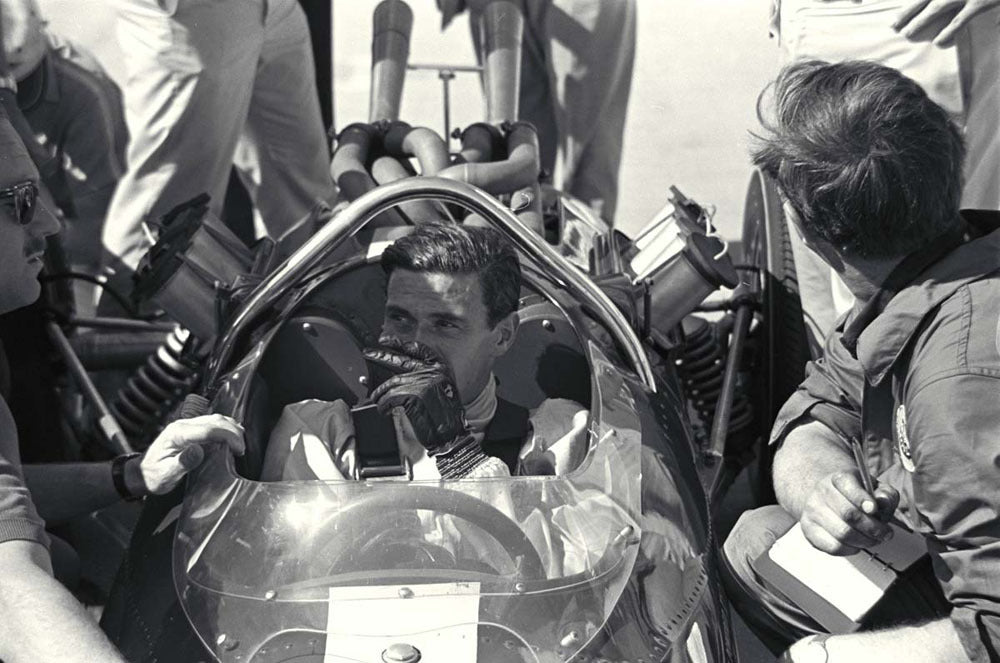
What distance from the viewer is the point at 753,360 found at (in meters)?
4.19

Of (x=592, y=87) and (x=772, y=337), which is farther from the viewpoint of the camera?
(x=592, y=87)

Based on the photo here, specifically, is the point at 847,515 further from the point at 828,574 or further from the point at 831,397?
the point at 831,397

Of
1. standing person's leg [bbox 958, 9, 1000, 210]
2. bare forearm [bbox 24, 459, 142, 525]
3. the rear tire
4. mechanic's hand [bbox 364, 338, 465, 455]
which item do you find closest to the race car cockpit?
mechanic's hand [bbox 364, 338, 465, 455]

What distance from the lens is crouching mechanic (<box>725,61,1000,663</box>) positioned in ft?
7.48

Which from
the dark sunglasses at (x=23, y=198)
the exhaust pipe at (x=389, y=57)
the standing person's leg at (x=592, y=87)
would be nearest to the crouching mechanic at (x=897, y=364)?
the dark sunglasses at (x=23, y=198)

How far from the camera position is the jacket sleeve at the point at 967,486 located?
2.25 metres

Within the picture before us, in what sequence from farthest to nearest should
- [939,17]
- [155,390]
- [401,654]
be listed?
[939,17], [155,390], [401,654]

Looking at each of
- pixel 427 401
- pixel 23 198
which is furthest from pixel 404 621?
pixel 23 198

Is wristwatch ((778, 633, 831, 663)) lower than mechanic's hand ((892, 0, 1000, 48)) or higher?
lower

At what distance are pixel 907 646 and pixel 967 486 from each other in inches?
12.3

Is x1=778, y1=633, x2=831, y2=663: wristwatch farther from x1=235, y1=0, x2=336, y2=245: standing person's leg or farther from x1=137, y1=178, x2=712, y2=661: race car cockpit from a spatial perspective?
x1=235, y1=0, x2=336, y2=245: standing person's leg

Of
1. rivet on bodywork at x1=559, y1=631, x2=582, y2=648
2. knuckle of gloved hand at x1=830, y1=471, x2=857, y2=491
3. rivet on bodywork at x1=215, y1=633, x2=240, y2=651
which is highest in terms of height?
knuckle of gloved hand at x1=830, y1=471, x2=857, y2=491

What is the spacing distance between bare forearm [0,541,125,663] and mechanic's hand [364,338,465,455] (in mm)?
703

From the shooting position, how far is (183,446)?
2.67 m
